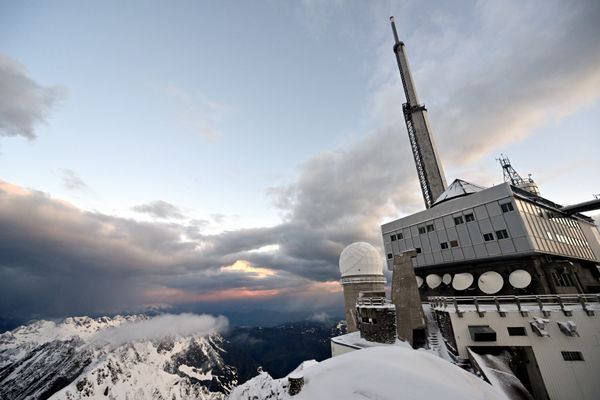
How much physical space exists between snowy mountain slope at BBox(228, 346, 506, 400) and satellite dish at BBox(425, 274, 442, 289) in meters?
26.9

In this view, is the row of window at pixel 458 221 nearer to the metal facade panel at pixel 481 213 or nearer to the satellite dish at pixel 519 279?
the metal facade panel at pixel 481 213

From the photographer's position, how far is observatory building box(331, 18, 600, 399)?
1812 centimetres

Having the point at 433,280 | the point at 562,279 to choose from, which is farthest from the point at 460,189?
the point at 562,279

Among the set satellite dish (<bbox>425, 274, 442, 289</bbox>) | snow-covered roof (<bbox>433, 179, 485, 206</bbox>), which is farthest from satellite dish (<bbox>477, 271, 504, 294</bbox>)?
snow-covered roof (<bbox>433, 179, 485, 206</bbox>)

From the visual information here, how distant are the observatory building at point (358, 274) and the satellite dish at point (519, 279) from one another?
16799 millimetres

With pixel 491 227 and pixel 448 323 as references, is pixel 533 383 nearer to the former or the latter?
pixel 448 323

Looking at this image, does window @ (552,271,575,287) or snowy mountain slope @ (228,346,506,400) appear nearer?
snowy mountain slope @ (228,346,506,400)

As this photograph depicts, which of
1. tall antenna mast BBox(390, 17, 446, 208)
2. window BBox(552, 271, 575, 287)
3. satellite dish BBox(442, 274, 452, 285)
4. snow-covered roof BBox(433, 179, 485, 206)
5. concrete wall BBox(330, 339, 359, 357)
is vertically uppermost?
tall antenna mast BBox(390, 17, 446, 208)

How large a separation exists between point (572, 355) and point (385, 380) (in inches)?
717

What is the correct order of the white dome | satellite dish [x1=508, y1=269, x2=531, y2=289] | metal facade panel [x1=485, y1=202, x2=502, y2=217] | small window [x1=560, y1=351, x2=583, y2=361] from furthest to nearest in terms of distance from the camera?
the white dome
metal facade panel [x1=485, y1=202, x2=502, y2=217]
satellite dish [x1=508, y1=269, x2=531, y2=289]
small window [x1=560, y1=351, x2=583, y2=361]

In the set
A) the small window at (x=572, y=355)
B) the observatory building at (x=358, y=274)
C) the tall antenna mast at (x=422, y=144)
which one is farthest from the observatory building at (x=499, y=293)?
the tall antenna mast at (x=422, y=144)

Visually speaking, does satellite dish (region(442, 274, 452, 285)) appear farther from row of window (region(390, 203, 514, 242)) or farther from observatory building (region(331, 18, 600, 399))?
row of window (region(390, 203, 514, 242))

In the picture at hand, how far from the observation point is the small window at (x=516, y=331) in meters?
19.6

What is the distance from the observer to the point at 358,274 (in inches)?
1569
